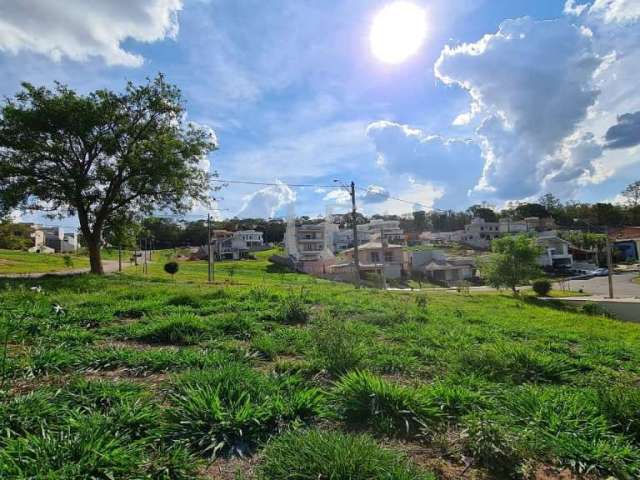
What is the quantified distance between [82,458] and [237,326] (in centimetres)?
409

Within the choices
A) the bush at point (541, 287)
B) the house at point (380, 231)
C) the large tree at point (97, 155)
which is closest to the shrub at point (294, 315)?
the large tree at point (97, 155)

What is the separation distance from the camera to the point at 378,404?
3.18 m

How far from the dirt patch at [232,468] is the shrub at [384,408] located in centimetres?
92

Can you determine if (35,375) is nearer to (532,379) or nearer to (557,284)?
(532,379)

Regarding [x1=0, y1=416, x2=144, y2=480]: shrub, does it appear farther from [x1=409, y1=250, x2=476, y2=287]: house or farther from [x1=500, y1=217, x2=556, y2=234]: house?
[x1=500, y1=217, x2=556, y2=234]: house

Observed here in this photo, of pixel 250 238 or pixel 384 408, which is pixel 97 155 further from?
pixel 250 238

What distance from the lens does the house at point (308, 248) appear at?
57.1 m

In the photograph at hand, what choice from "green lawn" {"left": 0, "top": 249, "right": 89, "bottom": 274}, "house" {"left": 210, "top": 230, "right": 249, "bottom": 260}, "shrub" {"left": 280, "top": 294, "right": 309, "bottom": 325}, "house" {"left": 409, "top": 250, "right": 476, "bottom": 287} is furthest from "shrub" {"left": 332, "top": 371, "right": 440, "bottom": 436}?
"house" {"left": 210, "top": 230, "right": 249, "bottom": 260}

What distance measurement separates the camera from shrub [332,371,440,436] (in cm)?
302

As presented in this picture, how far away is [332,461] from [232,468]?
0.70 metres

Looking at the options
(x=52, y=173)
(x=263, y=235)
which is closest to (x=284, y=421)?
(x=52, y=173)

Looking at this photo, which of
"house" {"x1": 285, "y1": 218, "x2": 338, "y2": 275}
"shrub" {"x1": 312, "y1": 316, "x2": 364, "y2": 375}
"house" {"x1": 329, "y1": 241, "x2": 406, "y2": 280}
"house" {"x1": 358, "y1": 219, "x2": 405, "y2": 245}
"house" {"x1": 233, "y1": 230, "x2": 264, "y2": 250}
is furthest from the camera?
"house" {"x1": 358, "y1": 219, "x2": 405, "y2": 245}

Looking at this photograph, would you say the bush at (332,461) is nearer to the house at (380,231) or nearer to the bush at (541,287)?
the bush at (541,287)

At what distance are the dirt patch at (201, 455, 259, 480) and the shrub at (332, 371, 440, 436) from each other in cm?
92
